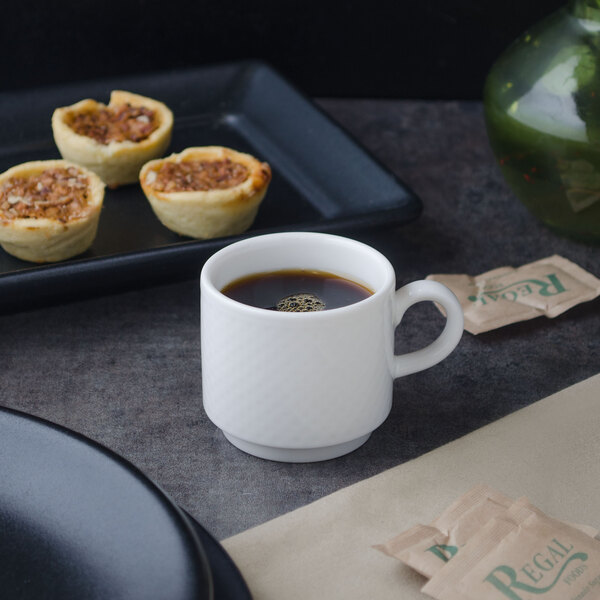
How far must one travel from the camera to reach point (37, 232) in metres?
1.15

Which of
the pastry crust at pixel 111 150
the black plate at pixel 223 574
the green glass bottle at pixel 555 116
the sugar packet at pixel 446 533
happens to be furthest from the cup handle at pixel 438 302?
the pastry crust at pixel 111 150

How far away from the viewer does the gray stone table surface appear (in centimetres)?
87

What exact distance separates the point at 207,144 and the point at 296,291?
0.72 metres

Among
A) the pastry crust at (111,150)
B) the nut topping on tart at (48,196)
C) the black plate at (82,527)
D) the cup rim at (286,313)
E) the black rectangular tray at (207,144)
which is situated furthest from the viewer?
the pastry crust at (111,150)

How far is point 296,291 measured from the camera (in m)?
0.89

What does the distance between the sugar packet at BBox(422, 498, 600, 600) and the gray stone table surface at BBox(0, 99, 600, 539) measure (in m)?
0.16

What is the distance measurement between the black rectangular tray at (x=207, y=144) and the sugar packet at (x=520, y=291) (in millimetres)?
130

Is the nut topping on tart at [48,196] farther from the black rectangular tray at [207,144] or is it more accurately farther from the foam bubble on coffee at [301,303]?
the foam bubble on coffee at [301,303]

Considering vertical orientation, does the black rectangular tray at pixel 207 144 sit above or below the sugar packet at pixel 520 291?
below

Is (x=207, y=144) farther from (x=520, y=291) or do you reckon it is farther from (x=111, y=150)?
(x=520, y=291)

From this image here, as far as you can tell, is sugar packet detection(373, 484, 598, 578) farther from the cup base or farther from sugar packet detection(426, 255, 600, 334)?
sugar packet detection(426, 255, 600, 334)

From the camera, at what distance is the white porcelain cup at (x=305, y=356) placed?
2.59 feet

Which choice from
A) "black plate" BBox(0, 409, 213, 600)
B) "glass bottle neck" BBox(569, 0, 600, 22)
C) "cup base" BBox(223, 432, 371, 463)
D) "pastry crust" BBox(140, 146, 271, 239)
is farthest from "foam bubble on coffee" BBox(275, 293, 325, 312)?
"glass bottle neck" BBox(569, 0, 600, 22)

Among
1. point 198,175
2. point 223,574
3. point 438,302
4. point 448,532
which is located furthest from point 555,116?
point 223,574
